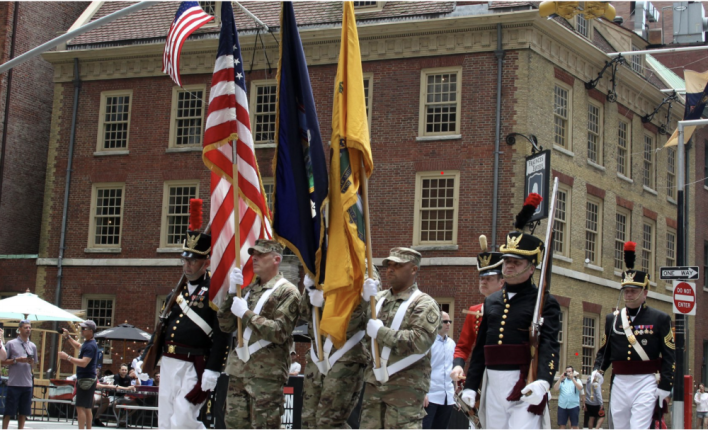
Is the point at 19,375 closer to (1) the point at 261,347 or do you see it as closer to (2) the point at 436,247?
(1) the point at 261,347

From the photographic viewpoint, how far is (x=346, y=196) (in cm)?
940

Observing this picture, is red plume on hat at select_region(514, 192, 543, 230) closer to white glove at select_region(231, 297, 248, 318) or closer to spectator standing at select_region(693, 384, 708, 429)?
white glove at select_region(231, 297, 248, 318)

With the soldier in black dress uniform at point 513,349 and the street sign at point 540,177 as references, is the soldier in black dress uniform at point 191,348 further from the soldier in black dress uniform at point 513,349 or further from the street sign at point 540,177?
the street sign at point 540,177

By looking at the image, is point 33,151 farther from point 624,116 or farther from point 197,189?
point 624,116

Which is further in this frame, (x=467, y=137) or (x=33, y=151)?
(x=33, y=151)

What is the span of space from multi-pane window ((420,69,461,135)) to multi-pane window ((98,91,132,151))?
11219mm

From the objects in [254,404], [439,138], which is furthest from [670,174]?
[254,404]

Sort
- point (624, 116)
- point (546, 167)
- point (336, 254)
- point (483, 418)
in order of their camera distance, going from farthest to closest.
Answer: point (624, 116) < point (546, 167) < point (336, 254) < point (483, 418)

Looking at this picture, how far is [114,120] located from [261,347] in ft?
86.5

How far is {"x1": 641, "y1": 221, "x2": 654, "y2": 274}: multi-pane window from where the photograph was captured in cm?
3616

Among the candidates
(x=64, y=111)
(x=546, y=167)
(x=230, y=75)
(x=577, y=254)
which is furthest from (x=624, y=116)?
(x=230, y=75)

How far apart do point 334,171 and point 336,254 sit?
2.92 feet

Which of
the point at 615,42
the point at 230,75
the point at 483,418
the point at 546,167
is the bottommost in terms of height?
the point at 483,418

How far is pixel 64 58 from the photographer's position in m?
34.9
